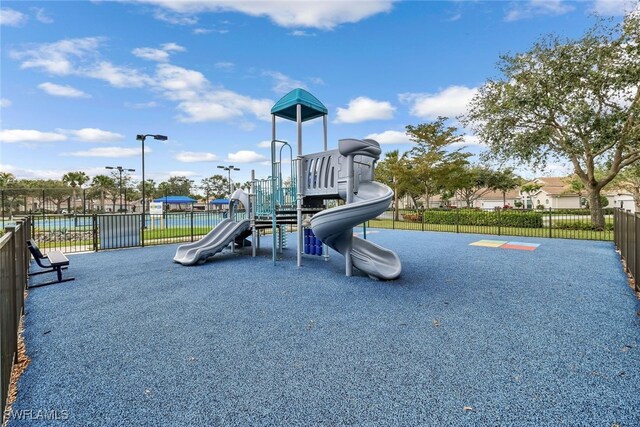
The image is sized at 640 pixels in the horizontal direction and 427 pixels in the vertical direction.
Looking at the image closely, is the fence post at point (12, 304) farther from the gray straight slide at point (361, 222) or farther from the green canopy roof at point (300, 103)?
the green canopy roof at point (300, 103)

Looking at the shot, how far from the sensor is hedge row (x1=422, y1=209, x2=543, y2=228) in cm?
1644

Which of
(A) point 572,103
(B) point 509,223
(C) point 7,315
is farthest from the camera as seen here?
(B) point 509,223

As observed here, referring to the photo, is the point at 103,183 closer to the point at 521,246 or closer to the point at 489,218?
the point at 489,218

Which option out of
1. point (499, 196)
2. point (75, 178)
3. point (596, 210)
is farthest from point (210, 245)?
point (499, 196)

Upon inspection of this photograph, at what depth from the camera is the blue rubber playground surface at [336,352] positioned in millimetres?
2037

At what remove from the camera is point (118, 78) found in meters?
12.9

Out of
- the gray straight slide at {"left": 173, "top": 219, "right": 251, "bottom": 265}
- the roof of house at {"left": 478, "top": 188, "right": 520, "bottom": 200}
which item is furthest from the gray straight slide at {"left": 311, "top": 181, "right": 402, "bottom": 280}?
the roof of house at {"left": 478, "top": 188, "right": 520, "bottom": 200}

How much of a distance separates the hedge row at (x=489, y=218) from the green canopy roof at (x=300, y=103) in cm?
985

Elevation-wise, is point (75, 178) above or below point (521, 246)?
above

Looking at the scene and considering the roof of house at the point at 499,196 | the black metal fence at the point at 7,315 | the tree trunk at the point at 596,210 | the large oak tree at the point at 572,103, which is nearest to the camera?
the black metal fence at the point at 7,315

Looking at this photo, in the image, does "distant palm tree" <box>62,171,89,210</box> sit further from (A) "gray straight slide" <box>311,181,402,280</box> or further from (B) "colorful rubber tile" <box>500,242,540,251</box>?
(B) "colorful rubber tile" <box>500,242,540,251</box>

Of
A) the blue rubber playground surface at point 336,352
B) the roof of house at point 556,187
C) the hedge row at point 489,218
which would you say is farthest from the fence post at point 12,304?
the roof of house at point 556,187

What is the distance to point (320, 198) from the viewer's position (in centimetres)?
756

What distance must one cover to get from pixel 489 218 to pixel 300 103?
16.1m
